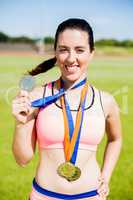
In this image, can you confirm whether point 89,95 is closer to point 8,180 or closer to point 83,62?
point 83,62

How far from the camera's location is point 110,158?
9.20 ft

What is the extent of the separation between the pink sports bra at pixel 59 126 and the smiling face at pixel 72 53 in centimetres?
16

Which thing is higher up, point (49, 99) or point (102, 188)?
point (49, 99)

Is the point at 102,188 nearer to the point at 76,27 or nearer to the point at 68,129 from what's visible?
the point at 68,129

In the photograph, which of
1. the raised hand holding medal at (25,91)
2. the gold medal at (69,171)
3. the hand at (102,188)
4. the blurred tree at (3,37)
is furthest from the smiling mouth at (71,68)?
the blurred tree at (3,37)

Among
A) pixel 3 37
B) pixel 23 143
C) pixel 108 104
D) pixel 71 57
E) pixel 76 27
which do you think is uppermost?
pixel 76 27

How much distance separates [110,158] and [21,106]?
77 cm

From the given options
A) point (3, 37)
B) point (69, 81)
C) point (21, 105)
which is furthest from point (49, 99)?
point (3, 37)

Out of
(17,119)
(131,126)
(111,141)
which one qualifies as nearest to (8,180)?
(111,141)

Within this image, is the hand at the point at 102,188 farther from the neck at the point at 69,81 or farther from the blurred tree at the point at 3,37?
the blurred tree at the point at 3,37

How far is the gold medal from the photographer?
99.4 inches

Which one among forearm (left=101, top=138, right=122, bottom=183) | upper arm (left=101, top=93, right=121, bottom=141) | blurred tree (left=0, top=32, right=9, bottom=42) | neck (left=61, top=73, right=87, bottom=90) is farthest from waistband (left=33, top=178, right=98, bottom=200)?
blurred tree (left=0, top=32, right=9, bottom=42)

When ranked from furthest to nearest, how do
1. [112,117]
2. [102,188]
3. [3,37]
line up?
1. [3,37]
2. [112,117]
3. [102,188]

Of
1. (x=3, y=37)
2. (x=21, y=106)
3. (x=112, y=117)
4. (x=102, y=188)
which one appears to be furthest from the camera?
(x=3, y=37)
